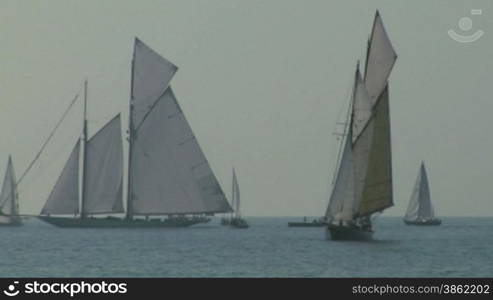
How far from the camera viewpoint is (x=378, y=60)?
312ft

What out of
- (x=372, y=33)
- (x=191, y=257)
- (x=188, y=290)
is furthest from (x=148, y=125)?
(x=188, y=290)

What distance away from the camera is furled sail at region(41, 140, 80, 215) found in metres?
123

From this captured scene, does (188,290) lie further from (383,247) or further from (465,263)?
(383,247)

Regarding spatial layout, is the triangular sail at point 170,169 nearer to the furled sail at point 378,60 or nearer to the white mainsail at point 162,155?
the white mainsail at point 162,155

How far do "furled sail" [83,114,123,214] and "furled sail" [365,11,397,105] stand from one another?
3576 cm

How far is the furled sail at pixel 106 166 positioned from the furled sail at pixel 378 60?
35756 millimetres

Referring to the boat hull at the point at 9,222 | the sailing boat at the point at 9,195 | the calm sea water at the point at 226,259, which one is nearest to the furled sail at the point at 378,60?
the calm sea water at the point at 226,259

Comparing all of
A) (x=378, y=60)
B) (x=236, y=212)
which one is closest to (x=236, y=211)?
(x=236, y=212)

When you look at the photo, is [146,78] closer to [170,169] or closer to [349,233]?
[170,169]

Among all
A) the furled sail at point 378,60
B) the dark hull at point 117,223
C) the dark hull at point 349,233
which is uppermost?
the furled sail at point 378,60

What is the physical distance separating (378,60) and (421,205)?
100010 mm

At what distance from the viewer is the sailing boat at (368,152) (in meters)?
93.1

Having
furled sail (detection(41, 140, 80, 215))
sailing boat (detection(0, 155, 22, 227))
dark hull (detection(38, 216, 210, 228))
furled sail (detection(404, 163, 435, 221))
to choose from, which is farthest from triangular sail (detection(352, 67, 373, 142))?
furled sail (detection(404, 163, 435, 221))

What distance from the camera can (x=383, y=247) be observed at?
9506cm
